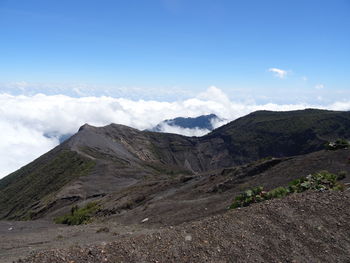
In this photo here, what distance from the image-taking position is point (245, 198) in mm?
15523

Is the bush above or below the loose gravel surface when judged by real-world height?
above

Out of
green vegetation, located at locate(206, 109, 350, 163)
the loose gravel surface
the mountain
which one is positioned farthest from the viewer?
green vegetation, located at locate(206, 109, 350, 163)

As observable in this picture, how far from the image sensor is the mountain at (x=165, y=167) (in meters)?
25.2

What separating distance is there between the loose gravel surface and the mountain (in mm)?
7055

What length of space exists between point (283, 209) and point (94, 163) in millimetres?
58176

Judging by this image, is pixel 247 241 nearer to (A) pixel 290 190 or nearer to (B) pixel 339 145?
(A) pixel 290 190

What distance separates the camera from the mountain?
82.7ft

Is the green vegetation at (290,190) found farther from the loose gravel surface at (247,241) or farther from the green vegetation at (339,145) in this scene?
the green vegetation at (339,145)

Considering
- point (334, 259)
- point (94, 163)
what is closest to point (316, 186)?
point (334, 259)

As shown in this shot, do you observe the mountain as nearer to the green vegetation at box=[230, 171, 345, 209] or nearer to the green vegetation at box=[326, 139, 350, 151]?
the green vegetation at box=[326, 139, 350, 151]

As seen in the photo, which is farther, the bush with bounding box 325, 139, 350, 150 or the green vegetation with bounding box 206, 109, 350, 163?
the green vegetation with bounding box 206, 109, 350, 163

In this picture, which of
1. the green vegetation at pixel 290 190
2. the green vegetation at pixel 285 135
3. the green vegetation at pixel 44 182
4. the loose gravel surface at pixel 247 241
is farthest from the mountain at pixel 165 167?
the loose gravel surface at pixel 247 241

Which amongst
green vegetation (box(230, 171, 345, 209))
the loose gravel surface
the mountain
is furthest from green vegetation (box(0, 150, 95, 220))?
the loose gravel surface

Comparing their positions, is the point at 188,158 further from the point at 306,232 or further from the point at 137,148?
the point at 306,232
